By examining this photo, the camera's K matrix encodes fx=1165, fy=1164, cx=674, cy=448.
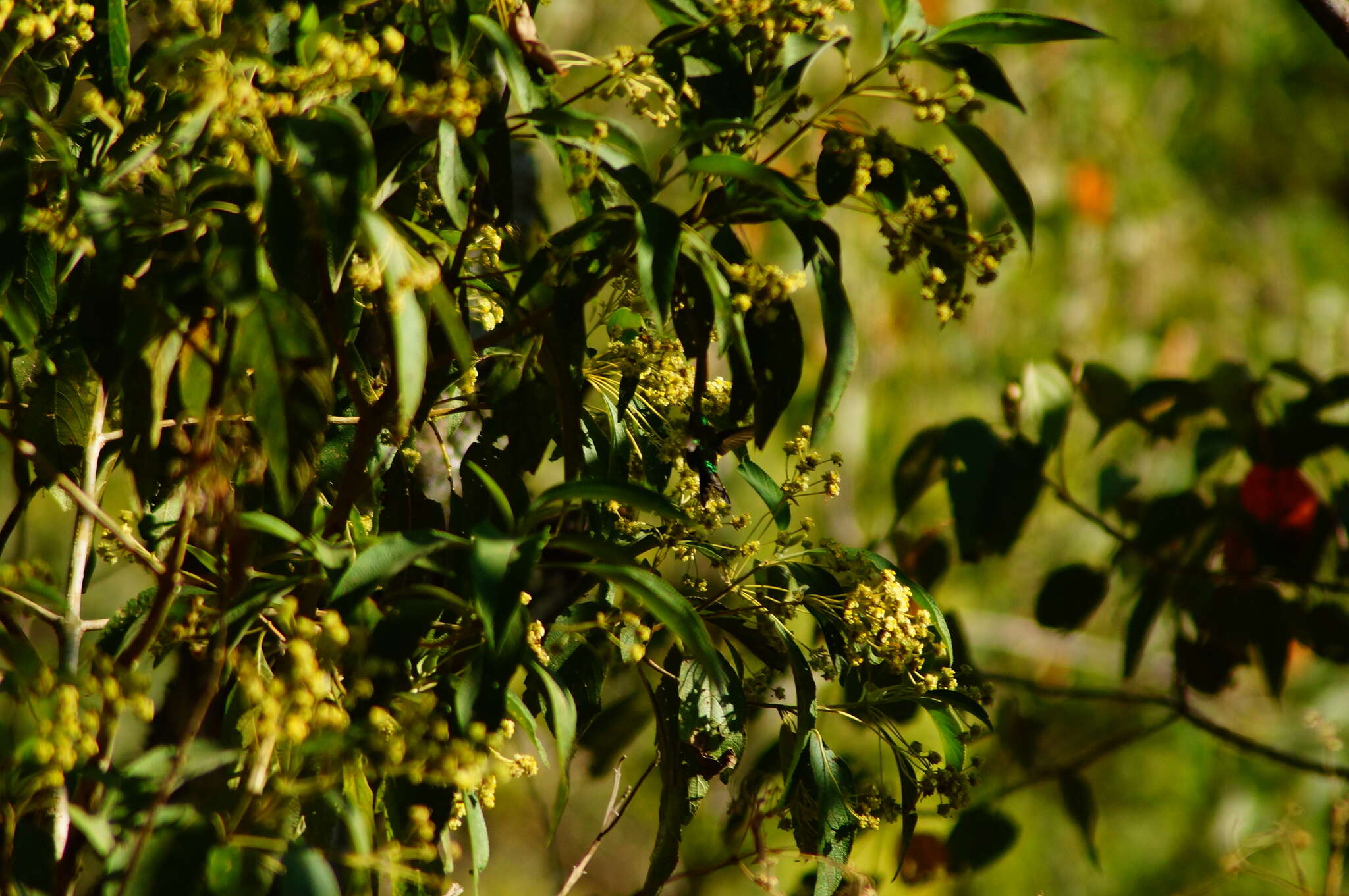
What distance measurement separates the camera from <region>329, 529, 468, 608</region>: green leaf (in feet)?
1.71

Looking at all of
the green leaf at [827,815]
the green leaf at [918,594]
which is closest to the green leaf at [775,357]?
the green leaf at [918,594]

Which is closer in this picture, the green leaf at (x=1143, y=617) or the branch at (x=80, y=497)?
the branch at (x=80, y=497)

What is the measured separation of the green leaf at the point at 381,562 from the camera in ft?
1.71

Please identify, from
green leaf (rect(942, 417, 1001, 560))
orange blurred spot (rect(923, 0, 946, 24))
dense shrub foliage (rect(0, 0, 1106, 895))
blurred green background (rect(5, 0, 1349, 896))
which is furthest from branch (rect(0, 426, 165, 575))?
orange blurred spot (rect(923, 0, 946, 24))

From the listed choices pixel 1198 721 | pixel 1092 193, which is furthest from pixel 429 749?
pixel 1092 193

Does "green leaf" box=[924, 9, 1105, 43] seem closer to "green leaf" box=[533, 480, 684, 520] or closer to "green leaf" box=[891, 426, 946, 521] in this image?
"green leaf" box=[533, 480, 684, 520]

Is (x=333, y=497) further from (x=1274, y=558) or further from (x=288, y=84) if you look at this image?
(x=1274, y=558)

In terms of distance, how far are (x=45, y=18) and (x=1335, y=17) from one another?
915 mm

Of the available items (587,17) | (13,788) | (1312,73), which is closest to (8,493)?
(587,17)

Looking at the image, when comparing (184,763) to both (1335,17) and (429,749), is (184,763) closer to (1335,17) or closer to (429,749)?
(429,749)

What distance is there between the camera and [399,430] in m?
0.56

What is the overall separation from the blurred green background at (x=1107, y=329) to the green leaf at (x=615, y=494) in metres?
2.01

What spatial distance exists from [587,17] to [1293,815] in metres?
2.62

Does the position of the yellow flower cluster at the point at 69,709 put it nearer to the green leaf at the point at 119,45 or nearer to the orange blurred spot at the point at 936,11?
the green leaf at the point at 119,45
